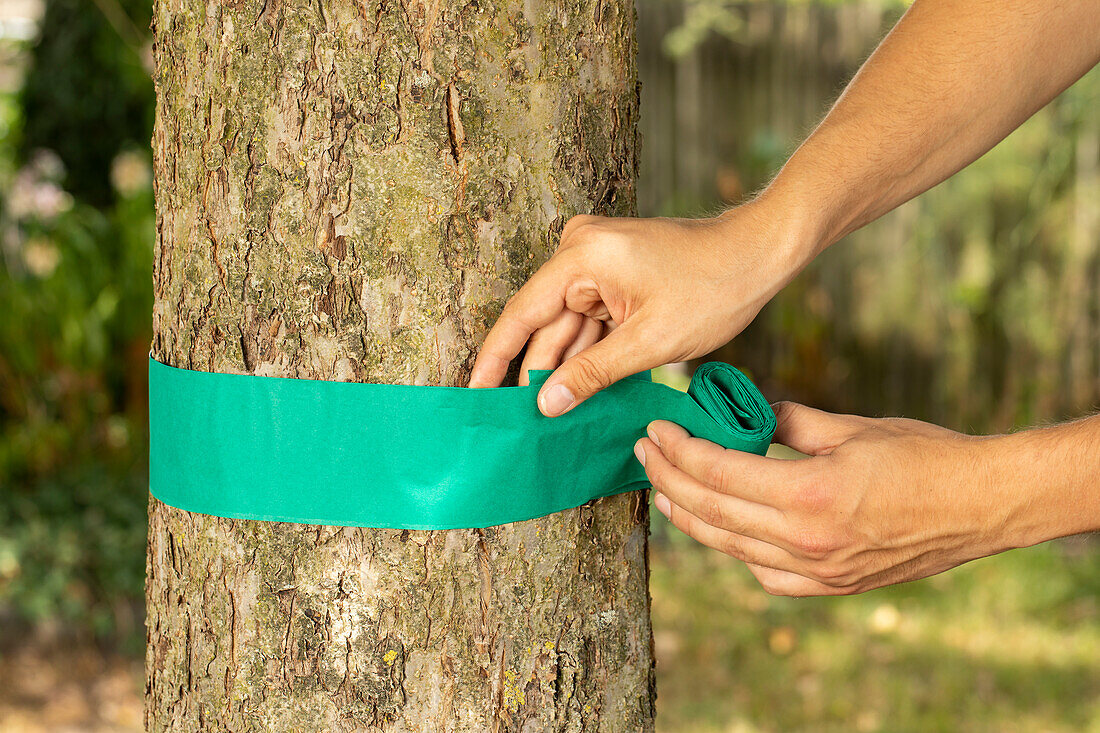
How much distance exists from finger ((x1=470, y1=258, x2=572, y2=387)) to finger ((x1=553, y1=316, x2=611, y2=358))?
0.08m

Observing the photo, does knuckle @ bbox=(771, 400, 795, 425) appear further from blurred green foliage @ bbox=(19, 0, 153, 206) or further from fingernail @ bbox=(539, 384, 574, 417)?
blurred green foliage @ bbox=(19, 0, 153, 206)

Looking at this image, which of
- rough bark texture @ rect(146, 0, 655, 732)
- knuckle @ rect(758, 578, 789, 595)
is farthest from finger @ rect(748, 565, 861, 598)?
rough bark texture @ rect(146, 0, 655, 732)

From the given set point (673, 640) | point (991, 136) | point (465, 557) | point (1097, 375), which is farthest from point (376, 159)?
point (1097, 375)

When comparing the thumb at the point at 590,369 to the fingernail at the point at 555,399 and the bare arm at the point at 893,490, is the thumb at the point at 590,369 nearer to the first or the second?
the fingernail at the point at 555,399

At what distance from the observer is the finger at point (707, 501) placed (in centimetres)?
131

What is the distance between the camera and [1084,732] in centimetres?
322

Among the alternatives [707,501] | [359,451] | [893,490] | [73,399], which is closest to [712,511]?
[707,501]

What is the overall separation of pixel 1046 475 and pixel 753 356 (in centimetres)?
469

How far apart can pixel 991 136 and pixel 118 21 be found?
5080 mm

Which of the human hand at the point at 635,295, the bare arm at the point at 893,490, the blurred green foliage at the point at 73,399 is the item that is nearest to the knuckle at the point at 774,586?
the bare arm at the point at 893,490

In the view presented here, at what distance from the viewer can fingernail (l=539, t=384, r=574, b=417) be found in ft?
3.95

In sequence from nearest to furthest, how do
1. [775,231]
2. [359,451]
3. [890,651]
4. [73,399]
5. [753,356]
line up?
[359,451] → [775,231] → [890,651] → [73,399] → [753,356]

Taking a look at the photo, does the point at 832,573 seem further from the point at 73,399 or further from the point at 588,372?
the point at 73,399

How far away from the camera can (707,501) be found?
1323 mm
